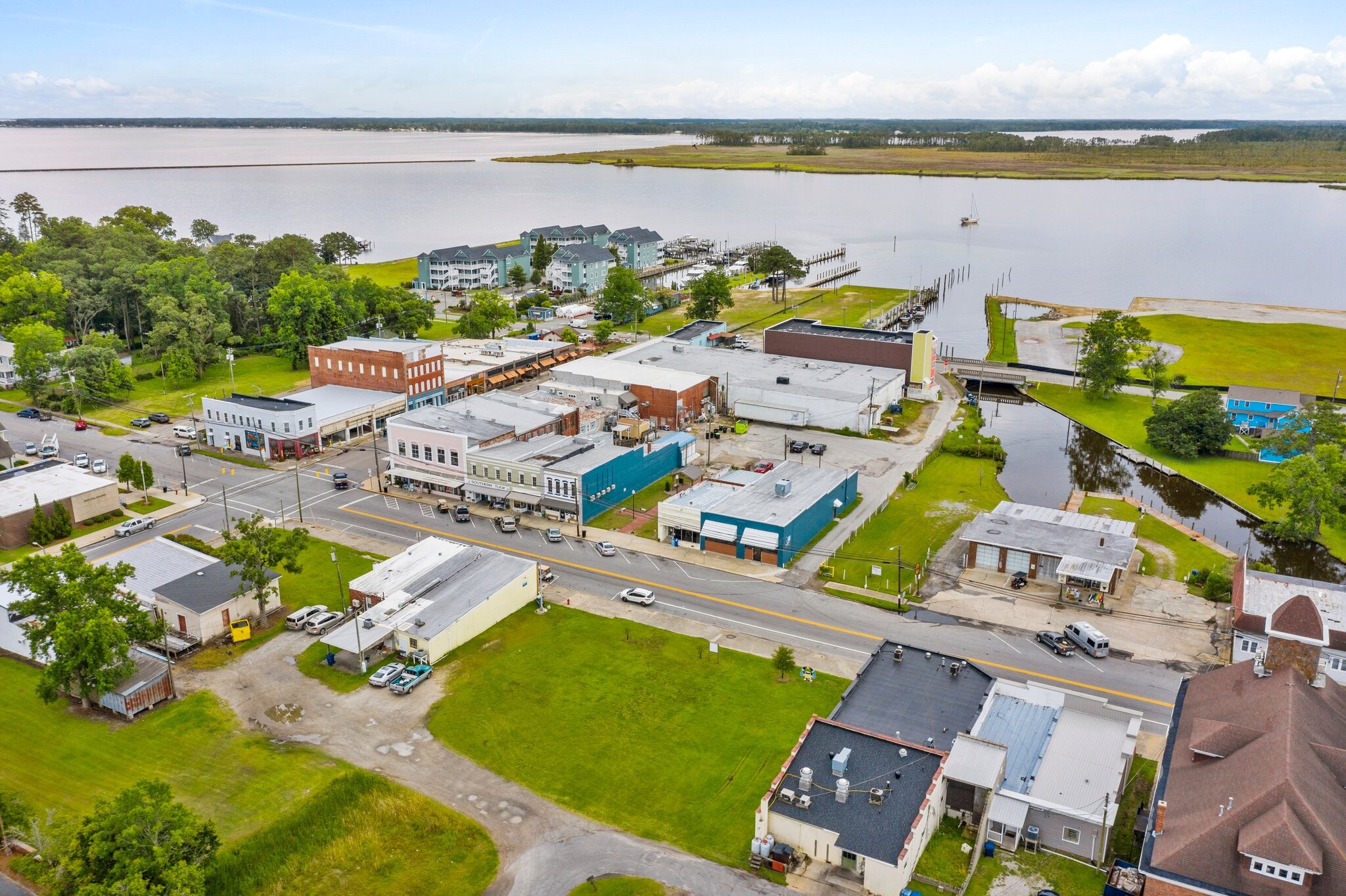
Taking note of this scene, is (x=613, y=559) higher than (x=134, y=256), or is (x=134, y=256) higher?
(x=134, y=256)

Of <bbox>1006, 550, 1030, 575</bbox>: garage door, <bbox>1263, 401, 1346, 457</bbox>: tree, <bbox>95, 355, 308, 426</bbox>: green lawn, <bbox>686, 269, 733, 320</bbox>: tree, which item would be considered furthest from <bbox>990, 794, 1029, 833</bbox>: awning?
<bbox>686, 269, 733, 320</bbox>: tree

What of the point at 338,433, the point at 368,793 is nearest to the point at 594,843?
the point at 368,793

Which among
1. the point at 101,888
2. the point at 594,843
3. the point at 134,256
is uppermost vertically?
the point at 134,256

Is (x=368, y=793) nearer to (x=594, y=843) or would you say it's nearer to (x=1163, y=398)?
(x=594, y=843)

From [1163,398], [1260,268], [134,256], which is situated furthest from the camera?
[1260,268]

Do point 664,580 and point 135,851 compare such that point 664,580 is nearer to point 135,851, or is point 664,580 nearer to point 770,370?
point 135,851
